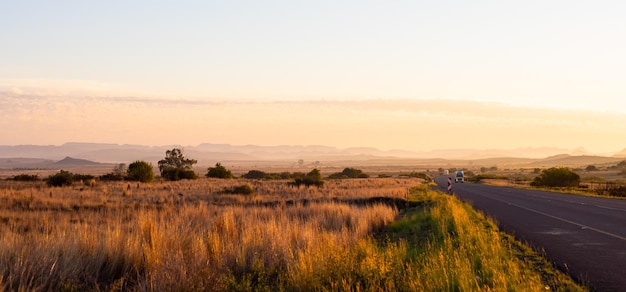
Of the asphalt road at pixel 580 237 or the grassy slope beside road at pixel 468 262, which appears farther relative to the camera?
the asphalt road at pixel 580 237

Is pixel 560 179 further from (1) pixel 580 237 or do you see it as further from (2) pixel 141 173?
(1) pixel 580 237

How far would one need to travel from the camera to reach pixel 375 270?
318 inches

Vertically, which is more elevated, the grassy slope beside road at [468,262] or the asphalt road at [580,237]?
the grassy slope beside road at [468,262]

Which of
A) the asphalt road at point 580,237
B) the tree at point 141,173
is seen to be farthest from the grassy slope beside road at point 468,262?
the tree at point 141,173

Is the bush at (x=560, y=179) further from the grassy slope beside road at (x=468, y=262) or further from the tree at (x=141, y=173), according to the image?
the grassy slope beside road at (x=468, y=262)

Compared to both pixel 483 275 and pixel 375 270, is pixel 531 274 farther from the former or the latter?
pixel 375 270

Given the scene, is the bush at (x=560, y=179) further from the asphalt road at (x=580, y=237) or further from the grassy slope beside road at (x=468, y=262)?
the grassy slope beside road at (x=468, y=262)

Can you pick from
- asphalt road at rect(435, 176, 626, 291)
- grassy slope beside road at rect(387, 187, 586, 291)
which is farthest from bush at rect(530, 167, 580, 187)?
grassy slope beside road at rect(387, 187, 586, 291)

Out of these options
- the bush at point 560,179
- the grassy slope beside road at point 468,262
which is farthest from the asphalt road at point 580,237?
the bush at point 560,179

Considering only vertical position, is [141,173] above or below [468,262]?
below

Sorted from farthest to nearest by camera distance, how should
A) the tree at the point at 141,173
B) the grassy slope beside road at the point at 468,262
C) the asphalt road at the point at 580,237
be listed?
the tree at the point at 141,173
the asphalt road at the point at 580,237
the grassy slope beside road at the point at 468,262

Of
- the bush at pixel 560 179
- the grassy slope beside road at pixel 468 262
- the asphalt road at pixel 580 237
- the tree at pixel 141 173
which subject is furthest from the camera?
the bush at pixel 560 179

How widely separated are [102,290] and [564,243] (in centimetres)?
1188

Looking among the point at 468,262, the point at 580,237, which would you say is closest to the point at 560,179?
the point at 580,237
